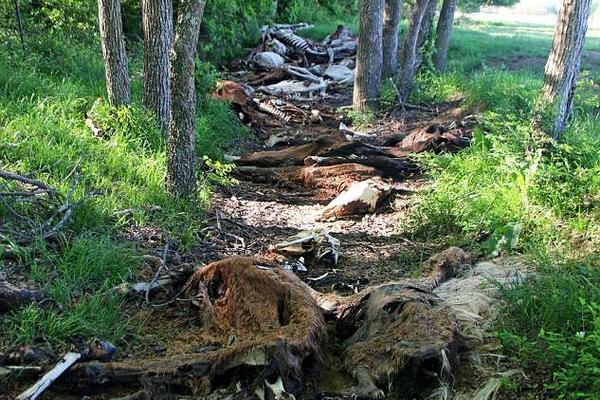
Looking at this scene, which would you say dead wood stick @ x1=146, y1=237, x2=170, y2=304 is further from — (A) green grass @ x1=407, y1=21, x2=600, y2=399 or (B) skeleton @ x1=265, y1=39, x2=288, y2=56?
(B) skeleton @ x1=265, y1=39, x2=288, y2=56

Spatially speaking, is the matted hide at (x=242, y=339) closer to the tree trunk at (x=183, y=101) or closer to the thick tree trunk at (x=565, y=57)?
the tree trunk at (x=183, y=101)

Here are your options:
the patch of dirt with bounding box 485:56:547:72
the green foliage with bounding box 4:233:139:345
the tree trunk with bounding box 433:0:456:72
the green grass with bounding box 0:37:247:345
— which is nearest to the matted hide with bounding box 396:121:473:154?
the green grass with bounding box 0:37:247:345

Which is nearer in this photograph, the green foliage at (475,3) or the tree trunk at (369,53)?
the tree trunk at (369,53)

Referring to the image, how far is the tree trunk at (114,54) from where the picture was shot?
698cm

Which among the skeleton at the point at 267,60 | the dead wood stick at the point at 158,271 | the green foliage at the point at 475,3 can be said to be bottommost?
the skeleton at the point at 267,60

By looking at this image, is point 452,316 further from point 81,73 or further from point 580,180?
point 81,73

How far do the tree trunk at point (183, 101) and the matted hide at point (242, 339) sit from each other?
1.74 m

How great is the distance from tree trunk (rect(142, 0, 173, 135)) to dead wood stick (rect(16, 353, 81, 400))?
4.46m

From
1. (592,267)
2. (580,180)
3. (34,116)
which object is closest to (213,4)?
(34,116)

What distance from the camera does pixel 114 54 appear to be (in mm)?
7035

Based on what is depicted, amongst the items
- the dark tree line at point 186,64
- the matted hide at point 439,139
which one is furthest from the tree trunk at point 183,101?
the matted hide at point 439,139

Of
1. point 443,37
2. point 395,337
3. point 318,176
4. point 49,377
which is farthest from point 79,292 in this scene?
point 443,37

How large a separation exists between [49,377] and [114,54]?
5.09m

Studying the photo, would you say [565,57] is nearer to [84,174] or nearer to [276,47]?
[84,174]
